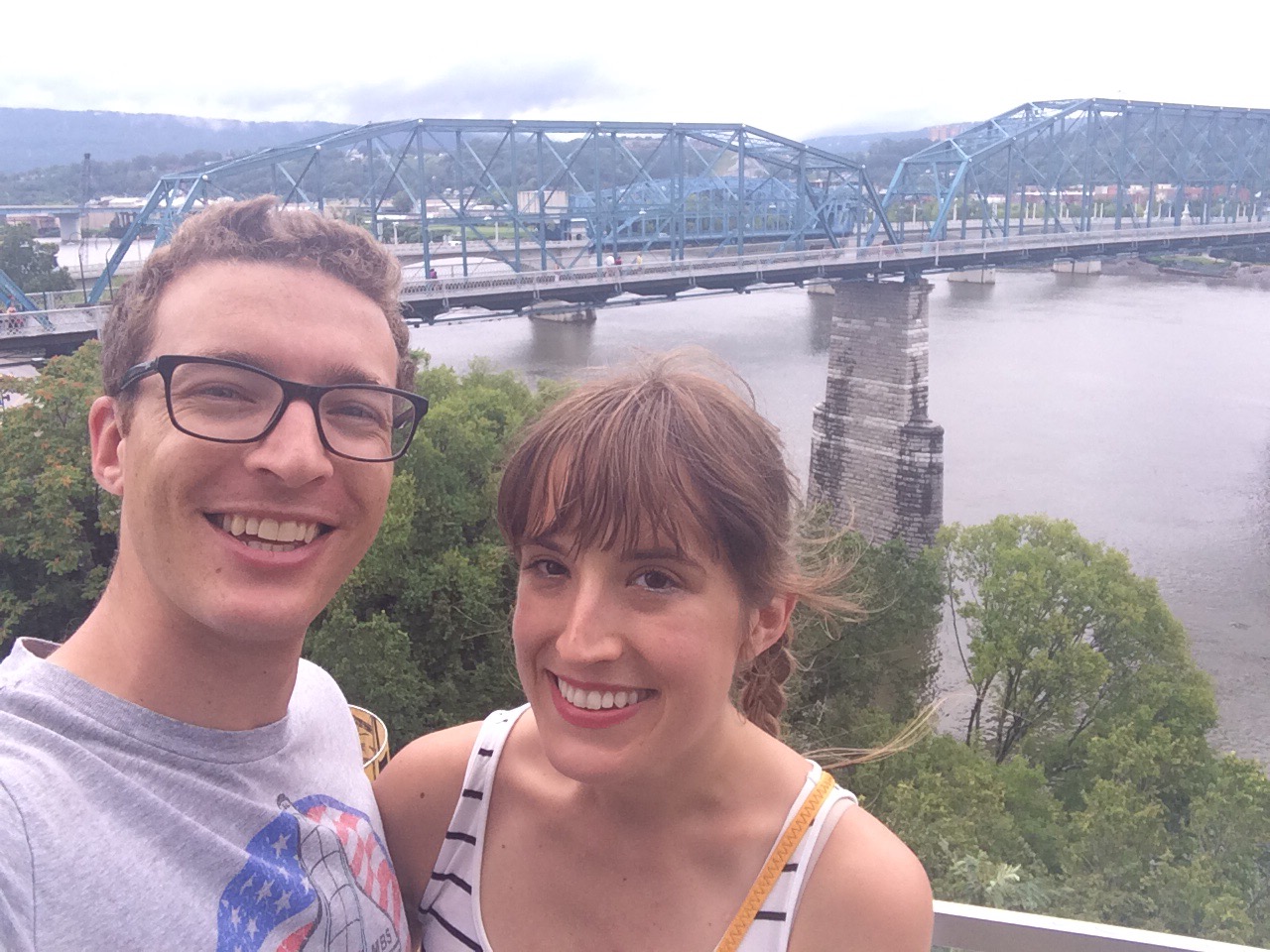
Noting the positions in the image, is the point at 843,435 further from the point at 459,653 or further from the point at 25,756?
the point at 25,756

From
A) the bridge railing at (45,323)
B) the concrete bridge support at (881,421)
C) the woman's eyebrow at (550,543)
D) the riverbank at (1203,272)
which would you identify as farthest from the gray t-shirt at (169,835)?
the riverbank at (1203,272)

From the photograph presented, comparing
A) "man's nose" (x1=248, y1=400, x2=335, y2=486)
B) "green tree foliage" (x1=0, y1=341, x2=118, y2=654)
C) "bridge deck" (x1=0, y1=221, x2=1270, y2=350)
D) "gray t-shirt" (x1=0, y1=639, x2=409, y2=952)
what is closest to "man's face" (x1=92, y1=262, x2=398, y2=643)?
"man's nose" (x1=248, y1=400, x2=335, y2=486)

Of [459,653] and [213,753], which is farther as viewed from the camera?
[459,653]

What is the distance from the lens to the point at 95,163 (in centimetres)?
2205

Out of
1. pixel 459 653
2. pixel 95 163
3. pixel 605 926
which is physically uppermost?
pixel 95 163

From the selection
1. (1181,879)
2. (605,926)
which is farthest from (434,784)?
(1181,879)

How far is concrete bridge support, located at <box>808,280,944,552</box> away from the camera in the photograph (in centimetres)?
1819

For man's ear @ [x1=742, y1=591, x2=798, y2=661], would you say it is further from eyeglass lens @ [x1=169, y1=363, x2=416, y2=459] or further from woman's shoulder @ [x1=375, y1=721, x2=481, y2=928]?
eyeglass lens @ [x1=169, y1=363, x2=416, y2=459]

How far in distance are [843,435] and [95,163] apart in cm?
1685

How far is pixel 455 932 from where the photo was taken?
4.09 ft

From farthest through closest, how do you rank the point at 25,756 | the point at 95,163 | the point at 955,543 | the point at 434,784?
the point at 95,163, the point at 955,543, the point at 434,784, the point at 25,756

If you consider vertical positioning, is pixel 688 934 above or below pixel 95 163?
below

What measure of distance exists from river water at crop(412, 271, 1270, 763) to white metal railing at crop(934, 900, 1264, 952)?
11956 millimetres

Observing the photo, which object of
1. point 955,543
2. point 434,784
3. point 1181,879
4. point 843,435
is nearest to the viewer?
point 434,784
